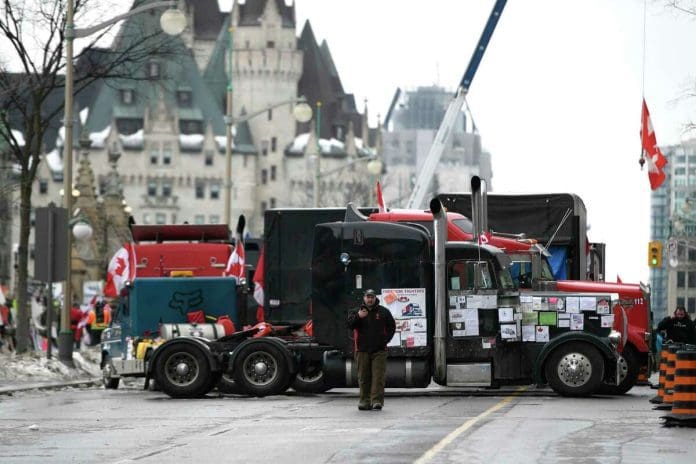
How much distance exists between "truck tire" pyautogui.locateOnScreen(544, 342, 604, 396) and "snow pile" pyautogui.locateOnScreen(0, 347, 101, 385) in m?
10.8

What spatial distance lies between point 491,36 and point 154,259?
35.2 metres

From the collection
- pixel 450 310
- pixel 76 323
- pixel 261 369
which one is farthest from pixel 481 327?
pixel 76 323

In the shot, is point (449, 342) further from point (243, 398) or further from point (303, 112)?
point (303, 112)

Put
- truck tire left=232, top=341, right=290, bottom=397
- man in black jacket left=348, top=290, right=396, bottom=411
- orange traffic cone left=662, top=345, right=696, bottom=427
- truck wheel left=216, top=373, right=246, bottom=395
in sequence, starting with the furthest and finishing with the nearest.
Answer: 1. truck wheel left=216, top=373, right=246, bottom=395
2. truck tire left=232, top=341, right=290, bottom=397
3. man in black jacket left=348, top=290, right=396, bottom=411
4. orange traffic cone left=662, top=345, right=696, bottom=427

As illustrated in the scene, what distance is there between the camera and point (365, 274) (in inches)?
1176

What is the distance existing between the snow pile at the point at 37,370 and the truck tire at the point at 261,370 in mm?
6405

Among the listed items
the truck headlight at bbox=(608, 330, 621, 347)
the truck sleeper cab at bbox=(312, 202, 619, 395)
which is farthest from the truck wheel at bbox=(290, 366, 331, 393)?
the truck headlight at bbox=(608, 330, 621, 347)

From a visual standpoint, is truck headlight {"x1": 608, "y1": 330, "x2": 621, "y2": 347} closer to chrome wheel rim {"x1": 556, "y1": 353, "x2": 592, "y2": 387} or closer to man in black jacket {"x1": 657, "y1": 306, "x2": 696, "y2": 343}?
chrome wheel rim {"x1": 556, "y1": 353, "x2": 592, "y2": 387}

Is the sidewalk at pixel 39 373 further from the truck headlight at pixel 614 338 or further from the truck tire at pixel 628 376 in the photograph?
the truck headlight at pixel 614 338

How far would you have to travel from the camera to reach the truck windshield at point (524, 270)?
31.0 m

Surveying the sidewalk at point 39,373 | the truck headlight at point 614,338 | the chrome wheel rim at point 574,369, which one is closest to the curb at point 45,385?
the sidewalk at point 39,373

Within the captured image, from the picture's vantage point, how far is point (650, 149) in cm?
4822

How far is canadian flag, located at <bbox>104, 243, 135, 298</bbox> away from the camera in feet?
120

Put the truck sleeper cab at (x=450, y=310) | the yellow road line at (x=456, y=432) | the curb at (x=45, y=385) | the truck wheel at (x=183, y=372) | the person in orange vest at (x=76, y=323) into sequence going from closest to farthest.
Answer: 1. the yellow road line at (x=456, y=432)
2. the truck sleeper cab at (x=450, y=310)
3. the truck wheel at (x=183, y=372)
4. the curb at (x=45, y=385)
5. the person in orange vest at (x=76, y=323)
